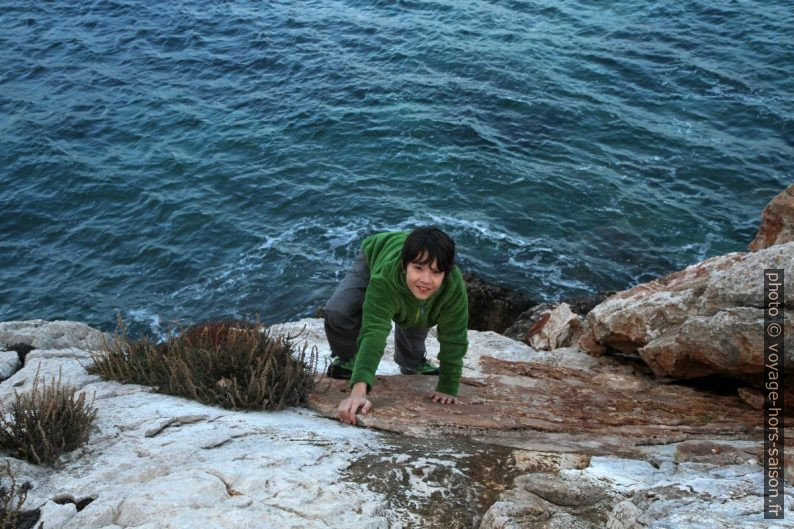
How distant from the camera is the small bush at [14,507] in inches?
A: 154

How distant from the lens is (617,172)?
17.4 m

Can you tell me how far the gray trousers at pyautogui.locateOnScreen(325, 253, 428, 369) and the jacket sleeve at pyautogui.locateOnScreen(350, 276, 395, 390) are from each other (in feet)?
1.90

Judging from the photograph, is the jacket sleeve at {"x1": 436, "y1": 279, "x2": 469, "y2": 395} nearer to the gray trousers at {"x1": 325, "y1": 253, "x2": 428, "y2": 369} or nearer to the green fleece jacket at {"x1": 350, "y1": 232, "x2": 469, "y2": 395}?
the green fleece jacket at {"x1": 350, "y1": 232, "x2": 469, "y2": 395}

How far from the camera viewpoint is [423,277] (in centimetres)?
518

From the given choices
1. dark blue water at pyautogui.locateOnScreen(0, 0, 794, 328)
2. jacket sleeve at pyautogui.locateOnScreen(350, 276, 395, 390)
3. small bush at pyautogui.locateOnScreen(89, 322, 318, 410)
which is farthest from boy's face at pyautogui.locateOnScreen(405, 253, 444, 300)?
dark blue water at pyautogui.locateOnScreen(0, 0, 794, 328)

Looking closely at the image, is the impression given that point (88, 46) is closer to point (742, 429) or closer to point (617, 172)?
point (617, 172)

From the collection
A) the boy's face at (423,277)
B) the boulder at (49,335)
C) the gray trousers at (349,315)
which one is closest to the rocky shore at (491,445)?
the gray trousers at (349,315)

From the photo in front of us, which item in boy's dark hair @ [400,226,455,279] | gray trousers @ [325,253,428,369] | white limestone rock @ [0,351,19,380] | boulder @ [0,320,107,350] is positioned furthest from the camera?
boulder @ [0,320,107,350]

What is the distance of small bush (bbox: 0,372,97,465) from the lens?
4578mm

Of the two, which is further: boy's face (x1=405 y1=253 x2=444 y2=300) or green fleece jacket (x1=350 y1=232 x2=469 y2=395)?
green fleece jacket (x1=350 y1=232 x2=469 y2=395)

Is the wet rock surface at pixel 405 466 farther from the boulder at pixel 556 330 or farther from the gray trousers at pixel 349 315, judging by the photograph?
the boulder at pixel 556 330

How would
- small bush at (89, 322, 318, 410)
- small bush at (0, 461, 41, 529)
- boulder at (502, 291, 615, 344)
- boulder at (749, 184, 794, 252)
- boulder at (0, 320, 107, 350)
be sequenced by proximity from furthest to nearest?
boulder at (502, 291, 615, 344), boulder at (0, 320, 107, 350), boulder at (749, 184, 794, 252), small bush at (89, 322, 318, 410), small bush at (0, 461, 41, 529)

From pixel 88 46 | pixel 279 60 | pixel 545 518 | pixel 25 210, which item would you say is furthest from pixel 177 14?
pixel 545 518

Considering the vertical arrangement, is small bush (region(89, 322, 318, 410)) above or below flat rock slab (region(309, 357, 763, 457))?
above
